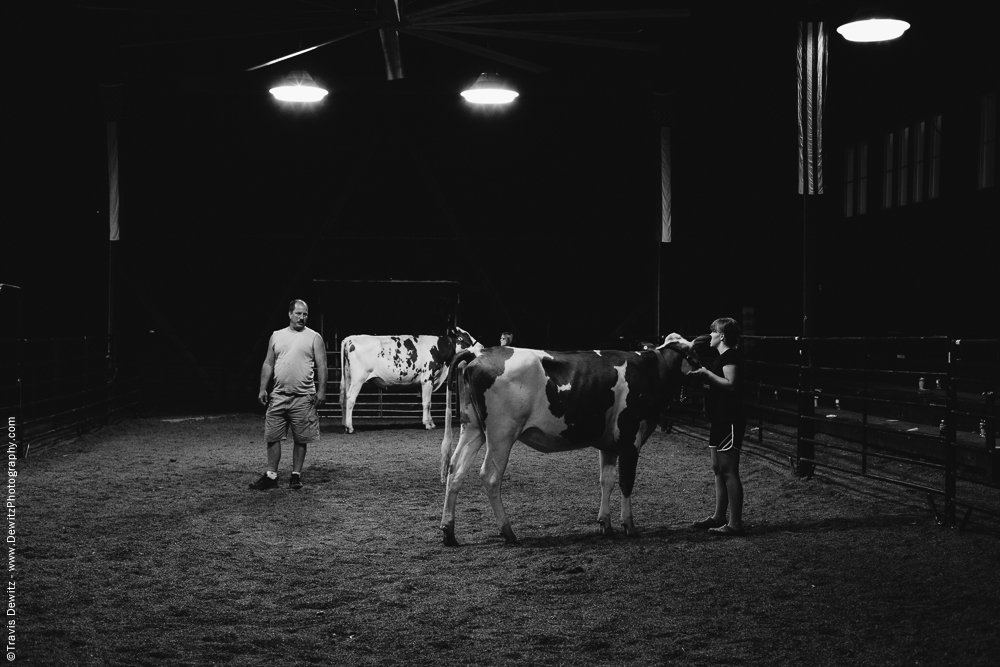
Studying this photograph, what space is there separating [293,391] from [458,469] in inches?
111

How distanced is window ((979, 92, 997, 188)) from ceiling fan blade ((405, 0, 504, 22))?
1243cm

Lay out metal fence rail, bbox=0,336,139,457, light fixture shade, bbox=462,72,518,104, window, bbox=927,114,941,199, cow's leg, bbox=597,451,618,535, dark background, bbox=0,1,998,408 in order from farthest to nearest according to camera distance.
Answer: window, bbox=927,114,941,199
dark background, bbox=0,1,998,408
metal fence rail, bbox=0,336,139,457
light fixture shade, bbox=462,72,518,104
cow's leg, bbox=597,451,618,535

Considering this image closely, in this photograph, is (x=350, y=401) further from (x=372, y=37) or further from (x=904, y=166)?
(x=904, y=166)

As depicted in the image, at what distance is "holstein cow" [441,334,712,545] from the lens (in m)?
6.73

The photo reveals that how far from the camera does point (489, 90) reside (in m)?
10.9

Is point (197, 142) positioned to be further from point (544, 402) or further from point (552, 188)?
point (544, 402)

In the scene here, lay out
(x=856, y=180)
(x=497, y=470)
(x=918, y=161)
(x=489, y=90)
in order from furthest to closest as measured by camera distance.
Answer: (x=856, y=180) → (x=918, y=161) → (x=489, y=90) → (x=497, y=470)

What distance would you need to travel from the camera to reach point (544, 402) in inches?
270

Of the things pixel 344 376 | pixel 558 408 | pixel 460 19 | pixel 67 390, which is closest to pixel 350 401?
pixel 344 376

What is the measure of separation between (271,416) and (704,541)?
4492 mm

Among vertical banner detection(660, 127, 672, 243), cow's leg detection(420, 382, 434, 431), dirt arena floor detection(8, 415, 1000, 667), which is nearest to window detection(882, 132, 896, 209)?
vertical banner detection(660, 127, 672, 243)

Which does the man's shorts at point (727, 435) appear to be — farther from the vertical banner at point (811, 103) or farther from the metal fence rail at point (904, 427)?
the vertical banner at point (811, 103)

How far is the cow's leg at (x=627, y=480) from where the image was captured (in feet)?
22.3

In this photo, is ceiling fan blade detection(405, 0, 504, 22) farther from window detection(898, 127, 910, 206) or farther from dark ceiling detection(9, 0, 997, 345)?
window detection(898, 127, 910, 206)
